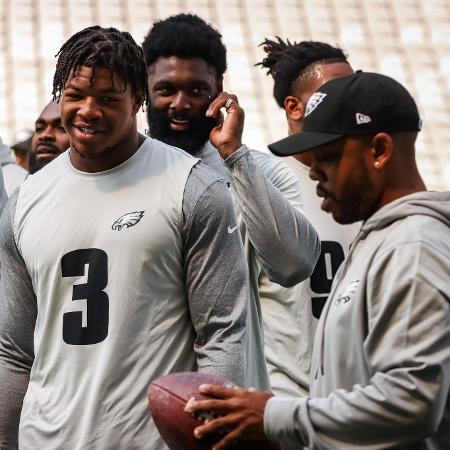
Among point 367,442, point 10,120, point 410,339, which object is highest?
point 10,120

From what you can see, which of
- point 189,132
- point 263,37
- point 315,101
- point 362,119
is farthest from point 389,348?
point 263,37

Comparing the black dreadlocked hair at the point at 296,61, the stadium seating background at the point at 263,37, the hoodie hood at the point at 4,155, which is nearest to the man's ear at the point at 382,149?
the black dreadlocked hair at the point at 296,61

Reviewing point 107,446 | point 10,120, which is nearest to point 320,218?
point 107,446

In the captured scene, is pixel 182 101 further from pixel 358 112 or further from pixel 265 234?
pixel 358 112

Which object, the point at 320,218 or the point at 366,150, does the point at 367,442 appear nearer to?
the point at 366,150

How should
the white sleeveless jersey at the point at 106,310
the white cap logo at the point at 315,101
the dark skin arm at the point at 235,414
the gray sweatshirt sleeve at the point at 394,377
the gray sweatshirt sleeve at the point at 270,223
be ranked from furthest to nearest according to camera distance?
the gray sweatshirt sleeve at the point at 270,223 < the white sleeveless jersey at the point at 106,310 < the white cap logo at the point at 315,101 < the dark skin arm at the point at 235,414 < the gray sweatshirt sleeve at the point at 394,377

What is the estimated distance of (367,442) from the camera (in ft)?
11.7

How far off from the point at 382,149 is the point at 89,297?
3.75ft

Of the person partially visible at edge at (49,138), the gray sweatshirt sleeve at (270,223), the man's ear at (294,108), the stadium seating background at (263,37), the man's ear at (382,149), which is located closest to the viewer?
the man's ear at (382,149)

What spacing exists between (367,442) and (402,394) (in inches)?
6.4

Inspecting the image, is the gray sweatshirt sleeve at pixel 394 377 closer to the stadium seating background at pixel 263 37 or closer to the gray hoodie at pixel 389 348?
the gray hoodie at pixel 389 348

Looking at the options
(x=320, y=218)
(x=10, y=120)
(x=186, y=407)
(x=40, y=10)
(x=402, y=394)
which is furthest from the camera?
(x=40, y=10)

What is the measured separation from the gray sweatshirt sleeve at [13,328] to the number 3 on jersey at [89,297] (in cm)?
25

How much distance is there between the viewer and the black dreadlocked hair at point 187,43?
18.9ft
